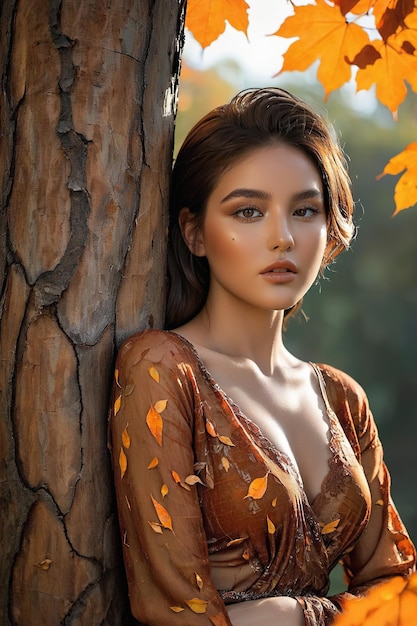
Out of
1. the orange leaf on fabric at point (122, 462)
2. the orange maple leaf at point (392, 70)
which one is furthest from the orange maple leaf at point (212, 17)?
the orange leaf on fabric at point (122, 462)

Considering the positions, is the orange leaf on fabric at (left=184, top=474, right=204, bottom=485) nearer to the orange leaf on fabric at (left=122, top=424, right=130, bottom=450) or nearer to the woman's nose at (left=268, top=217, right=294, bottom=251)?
the orange leaf on fabric at (left=122, top=424, right=130, bottom=450)

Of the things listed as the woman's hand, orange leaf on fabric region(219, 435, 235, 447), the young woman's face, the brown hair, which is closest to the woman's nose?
the young woman's face

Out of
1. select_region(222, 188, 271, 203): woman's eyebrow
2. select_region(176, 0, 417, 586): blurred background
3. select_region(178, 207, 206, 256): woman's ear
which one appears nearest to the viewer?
select_region(222, 188, 271, 203): woman's eyebrow

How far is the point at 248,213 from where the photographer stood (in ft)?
5.52

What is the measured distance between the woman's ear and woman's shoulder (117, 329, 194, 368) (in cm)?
24

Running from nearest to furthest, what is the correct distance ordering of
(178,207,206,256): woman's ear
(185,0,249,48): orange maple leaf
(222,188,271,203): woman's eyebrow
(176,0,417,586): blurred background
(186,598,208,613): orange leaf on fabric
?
(186,598,208,613): orange leaf on fabric → (222,188,271,203): woman's eyebrow → (178,207,206,256): woman's ear → (185,0,249,48): orange maple leaf → (176,0,417,586): blurred background

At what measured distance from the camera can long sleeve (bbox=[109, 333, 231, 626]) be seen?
147 cm

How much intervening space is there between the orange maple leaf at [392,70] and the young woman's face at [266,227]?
0.45m

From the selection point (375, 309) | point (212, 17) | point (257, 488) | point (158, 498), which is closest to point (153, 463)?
point (158, 498)

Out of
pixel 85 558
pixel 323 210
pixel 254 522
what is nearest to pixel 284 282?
pixel 323 210

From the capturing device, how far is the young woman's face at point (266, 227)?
5.45 feet

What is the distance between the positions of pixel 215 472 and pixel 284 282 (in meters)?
0.39

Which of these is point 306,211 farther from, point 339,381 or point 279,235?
point 339,381

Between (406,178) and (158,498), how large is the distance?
1.09m
